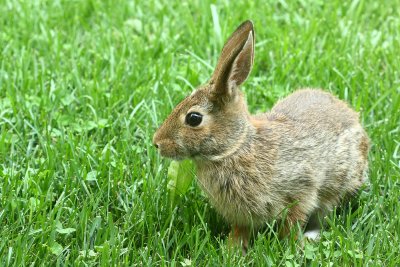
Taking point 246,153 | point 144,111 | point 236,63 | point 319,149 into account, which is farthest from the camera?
point 144,111

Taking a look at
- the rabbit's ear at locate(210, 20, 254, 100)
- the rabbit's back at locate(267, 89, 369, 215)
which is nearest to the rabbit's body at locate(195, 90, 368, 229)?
the rabbit's back at locate(267, 89, 369, 215)

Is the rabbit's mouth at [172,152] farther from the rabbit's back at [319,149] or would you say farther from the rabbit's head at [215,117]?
the rabbit's back at [319,149]

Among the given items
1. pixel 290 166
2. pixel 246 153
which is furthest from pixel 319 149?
pixel 246 153

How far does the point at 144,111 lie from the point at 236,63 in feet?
4.31

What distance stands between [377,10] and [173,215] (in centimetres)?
327

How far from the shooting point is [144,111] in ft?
17.3

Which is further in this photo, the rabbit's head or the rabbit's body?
the rabbit's body

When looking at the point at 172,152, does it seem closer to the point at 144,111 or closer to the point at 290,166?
the point at 290,166

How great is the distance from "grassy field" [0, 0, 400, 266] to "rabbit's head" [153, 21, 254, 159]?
0.40 meters

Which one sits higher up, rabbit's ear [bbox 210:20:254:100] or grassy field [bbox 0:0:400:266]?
rabbit's ear [bbox 210:20:254:100]

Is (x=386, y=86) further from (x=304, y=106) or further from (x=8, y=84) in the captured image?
(x=8, y=84)

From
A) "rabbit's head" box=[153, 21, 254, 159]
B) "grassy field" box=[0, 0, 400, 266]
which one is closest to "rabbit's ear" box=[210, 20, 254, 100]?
"rabbit's head" box=[153, 21, 254, 159]

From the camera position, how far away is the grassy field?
4047 mm

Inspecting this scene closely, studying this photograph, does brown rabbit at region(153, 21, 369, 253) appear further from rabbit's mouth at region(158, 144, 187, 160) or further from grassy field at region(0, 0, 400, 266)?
grassy field at region(0, 0, 400, 266)
